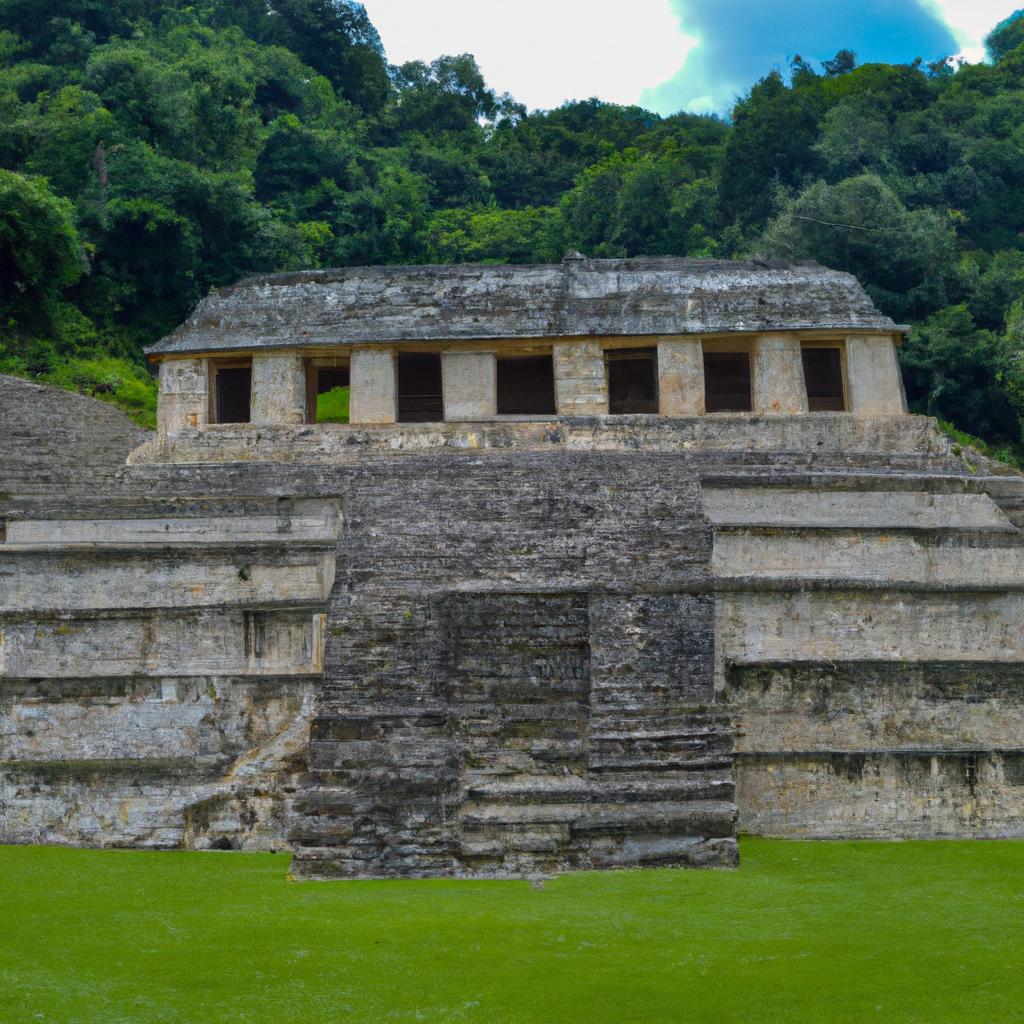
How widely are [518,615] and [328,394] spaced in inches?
553

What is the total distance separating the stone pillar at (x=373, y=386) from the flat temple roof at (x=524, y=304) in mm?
195

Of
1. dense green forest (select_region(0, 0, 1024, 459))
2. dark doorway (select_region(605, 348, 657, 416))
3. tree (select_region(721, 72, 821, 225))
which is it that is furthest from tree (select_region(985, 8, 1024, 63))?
dark doorway (select_region(605, 348, 657, 416))

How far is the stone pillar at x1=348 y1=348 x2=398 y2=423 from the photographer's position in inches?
583

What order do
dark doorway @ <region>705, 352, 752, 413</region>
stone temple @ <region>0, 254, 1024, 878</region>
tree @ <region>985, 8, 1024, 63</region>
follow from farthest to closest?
tree @ <region>985, 8, 1024, 63</region>
dark doorway @ <region>705, 352, 752, 413</region>
stone temple @ <region>0, 254, 1024, 878</region>

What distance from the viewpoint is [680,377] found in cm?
1482

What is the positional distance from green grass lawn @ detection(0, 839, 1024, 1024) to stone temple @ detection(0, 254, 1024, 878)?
2.72ft

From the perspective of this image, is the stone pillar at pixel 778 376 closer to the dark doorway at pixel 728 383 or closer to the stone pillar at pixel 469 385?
the stone pillar at pixel 469 385

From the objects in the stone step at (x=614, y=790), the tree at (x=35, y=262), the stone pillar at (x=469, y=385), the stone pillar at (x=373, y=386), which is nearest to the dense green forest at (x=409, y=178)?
the tree at (x=35, y=262)

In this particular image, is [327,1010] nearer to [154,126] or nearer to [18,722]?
[18,722]

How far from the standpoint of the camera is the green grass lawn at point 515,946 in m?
6.03

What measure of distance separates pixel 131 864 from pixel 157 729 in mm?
1749

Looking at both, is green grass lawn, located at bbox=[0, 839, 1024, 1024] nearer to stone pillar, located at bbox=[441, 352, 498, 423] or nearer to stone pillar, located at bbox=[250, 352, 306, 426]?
stone pillar, located at bbox=[250, 352, 306, 426]

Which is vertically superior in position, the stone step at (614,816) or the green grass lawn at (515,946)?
the stone step at (614,816)

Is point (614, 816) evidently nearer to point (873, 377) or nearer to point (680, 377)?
point (680, 377)
